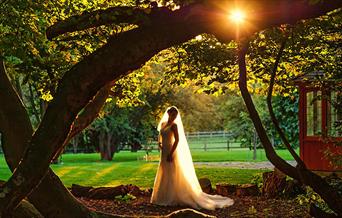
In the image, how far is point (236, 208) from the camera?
11.3 meters

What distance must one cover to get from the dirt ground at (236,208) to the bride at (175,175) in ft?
1.03

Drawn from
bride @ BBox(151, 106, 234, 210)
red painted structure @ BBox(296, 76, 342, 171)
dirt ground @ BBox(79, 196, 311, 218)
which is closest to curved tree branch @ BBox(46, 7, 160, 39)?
dirt ground @ BBox(79, 196, 311, 218)

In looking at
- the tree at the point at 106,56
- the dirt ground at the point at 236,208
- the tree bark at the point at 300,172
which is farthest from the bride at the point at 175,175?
the tree at the point at 106,56

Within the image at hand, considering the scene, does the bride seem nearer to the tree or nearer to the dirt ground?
the dirt ground

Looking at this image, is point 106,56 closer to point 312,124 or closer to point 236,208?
point 236,208

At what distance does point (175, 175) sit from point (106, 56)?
804 centimetres

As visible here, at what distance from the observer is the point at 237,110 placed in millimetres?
48281

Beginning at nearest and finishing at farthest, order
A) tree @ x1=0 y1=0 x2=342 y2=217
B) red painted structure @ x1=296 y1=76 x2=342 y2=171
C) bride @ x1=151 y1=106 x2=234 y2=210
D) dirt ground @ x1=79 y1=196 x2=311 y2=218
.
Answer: tree @ x1=0 y1=0 x2=342 y2=217 → dirt ground @ x1=79 y1=196 x2=311 y2=218 → bride @ x1=151 y1=106 x2=234 y2=210 → red painted structure @ x1=296 y1=76 x2=342 y2=171

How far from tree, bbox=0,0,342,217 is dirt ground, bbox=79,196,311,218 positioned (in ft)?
20.9

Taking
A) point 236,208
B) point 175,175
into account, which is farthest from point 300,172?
point 175,175

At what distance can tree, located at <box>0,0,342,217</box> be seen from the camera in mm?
4293

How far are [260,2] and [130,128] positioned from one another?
34.6m

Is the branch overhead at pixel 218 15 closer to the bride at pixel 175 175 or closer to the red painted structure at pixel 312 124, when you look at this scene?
the bride at pixel 175 175

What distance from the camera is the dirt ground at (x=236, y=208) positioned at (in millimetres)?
10623
